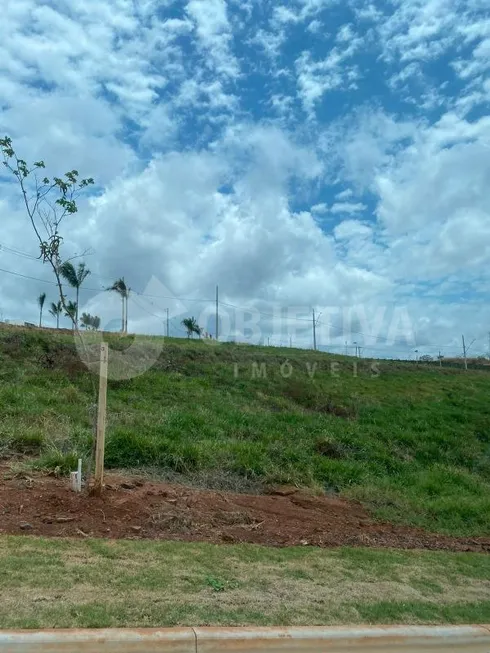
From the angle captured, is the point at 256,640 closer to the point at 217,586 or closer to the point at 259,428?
the point at 217,586

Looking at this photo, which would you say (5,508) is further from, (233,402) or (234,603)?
(233,402)

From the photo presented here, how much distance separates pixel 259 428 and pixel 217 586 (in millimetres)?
8895

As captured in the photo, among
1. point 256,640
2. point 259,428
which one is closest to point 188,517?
point 256,640

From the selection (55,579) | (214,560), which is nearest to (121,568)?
(55,579)

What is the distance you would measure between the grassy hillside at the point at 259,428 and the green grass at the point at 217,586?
3.44m

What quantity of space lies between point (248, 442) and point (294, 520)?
13.2 feet

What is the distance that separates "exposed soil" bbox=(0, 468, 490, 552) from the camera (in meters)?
6.39

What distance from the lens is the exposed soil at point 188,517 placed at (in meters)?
6.39

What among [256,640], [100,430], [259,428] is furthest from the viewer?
[259,428]

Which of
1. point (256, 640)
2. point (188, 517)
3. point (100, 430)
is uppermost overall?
point (100, 430)

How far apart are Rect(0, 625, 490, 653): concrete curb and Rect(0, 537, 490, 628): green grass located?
0.18 metres

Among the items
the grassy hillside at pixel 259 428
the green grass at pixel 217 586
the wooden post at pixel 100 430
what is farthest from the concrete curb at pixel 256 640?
the grassy hillside at pixel 259 428

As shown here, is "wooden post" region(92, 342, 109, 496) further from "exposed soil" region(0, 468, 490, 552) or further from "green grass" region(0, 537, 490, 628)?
"green grass" region(0, 537, 490, 628)

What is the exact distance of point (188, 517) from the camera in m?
7.18
